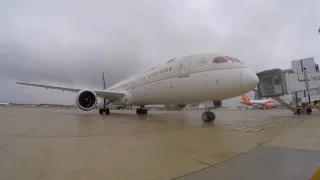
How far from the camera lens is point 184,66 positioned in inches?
400

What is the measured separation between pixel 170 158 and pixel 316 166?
201cm

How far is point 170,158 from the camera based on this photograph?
10.5 feet

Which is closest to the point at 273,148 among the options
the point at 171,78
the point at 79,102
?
the point at 171,78

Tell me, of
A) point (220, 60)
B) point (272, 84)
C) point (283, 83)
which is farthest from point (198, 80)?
point (283, 83)

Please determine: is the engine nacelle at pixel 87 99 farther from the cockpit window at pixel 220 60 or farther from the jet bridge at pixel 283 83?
the jet bridge at pixel 283 83

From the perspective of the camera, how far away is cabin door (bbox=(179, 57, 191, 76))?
9930mm

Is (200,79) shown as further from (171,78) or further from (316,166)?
(316,166)

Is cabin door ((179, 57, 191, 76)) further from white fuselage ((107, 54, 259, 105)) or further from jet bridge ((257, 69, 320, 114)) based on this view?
jet bridge ((257, 69, 320, 114))

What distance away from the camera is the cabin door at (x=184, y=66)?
9930 millimetres

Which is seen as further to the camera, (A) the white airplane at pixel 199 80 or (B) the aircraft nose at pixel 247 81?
(A) the white airplane at pixel 199 80

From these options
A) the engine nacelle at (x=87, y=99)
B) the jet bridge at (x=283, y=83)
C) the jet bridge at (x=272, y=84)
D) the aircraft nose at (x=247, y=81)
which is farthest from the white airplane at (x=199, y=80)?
the jet bridge at (x=283, y=83)

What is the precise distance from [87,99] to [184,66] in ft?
28.7

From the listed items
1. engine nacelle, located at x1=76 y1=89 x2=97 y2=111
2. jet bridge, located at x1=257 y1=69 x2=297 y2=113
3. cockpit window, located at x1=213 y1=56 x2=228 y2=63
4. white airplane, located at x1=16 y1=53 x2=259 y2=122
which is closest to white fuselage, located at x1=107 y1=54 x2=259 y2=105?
white airplane, located at x1=16 y1=53 x2=259 y2=122

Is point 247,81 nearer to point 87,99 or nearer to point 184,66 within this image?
point 184,66
